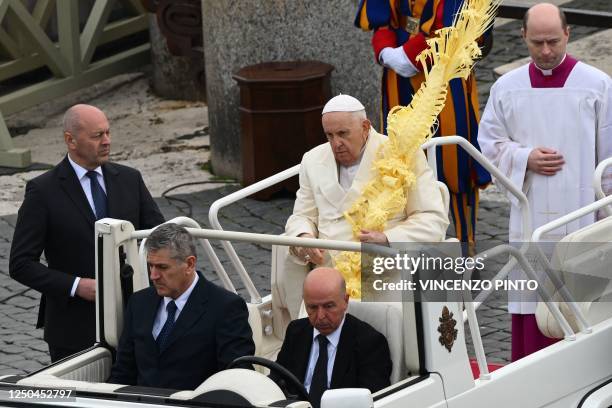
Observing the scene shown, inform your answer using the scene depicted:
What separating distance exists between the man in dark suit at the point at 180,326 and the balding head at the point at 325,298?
0.98 ft

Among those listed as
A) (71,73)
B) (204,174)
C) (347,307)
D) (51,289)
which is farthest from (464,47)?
(71,73)

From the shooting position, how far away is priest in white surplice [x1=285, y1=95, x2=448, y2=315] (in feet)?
22.9

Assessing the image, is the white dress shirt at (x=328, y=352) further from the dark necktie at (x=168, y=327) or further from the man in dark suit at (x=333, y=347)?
the dark necktie at (x=168, y=327)

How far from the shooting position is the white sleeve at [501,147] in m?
7.76

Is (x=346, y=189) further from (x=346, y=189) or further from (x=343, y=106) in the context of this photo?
(x=343, y=106)

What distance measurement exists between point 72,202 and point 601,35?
7.64 m

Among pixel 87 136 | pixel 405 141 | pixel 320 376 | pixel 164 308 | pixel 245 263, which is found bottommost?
pixel 245 263

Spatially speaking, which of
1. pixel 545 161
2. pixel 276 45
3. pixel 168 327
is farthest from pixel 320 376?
pixel 276 45

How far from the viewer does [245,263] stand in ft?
33.5

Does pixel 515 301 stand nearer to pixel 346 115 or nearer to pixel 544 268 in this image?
pixel 544 268

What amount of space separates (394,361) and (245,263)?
4141mm

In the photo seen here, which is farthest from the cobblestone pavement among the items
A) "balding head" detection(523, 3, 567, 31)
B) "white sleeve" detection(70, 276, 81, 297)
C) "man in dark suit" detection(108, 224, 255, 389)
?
"man in dark suit" detection(108, 224, 255, 389)

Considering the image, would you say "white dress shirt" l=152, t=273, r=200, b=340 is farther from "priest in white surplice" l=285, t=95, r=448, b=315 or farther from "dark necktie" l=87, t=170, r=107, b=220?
"dark necktie" l=87, t=170, r=107, b=220

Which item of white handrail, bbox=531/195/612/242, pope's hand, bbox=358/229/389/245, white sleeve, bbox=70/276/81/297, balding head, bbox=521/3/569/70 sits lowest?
white sleeve, bbox=70/276/81/297
